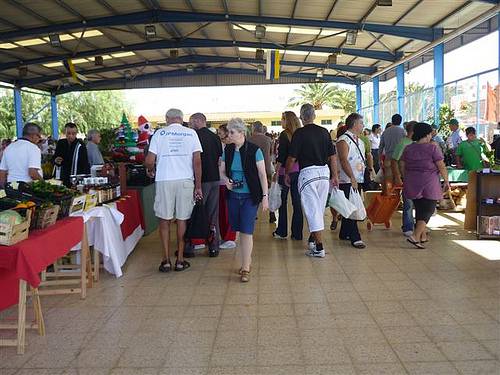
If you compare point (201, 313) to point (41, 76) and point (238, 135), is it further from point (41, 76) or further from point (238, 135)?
point (41, 76)

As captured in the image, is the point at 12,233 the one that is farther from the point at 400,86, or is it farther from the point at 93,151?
the point at 400,86

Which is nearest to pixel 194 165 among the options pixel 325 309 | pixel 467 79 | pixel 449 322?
pixel 325 309

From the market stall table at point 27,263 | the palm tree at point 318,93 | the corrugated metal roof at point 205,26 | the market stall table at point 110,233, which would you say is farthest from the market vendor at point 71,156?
the palm tree at point 318,93

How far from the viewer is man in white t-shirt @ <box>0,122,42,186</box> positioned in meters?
5.15

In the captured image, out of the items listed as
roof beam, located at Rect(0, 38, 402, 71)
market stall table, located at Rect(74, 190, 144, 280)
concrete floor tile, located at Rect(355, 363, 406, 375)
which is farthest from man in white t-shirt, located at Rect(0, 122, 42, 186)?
roof beam, located at Rect(0, 38, 402, 71)

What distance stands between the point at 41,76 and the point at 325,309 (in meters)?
18.8

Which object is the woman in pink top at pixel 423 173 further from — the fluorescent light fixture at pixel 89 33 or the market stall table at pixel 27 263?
the fluorescent light fixture at pixel 89 33

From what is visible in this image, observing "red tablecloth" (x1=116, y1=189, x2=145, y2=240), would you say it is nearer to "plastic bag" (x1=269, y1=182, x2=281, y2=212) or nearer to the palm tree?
"plastic bag" (x1=269, y1=182, x2=281, y2=212)

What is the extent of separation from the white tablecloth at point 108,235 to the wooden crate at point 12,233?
4.03 ft

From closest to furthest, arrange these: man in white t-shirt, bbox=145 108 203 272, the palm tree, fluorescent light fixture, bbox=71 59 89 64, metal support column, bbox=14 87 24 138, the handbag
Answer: man in white t-shirt, bbox=145 108 203 272
the handbag
fluorescent light fixture, bbox=71 59 89 64
metal support column, bbox=14 87 24 138
the palm tree

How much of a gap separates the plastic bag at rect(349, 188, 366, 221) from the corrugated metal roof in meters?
5.92

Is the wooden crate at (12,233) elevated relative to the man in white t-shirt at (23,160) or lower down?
lower down

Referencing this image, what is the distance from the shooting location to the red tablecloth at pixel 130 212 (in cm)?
554

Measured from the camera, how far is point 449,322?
3611mm
